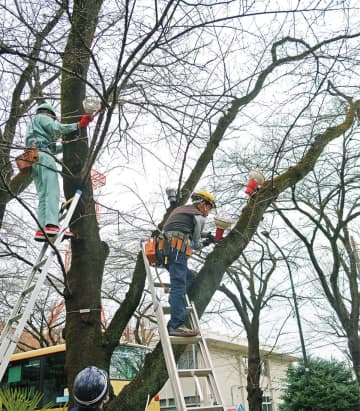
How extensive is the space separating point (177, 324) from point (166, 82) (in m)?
2.48

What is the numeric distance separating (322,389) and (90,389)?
35.6ft

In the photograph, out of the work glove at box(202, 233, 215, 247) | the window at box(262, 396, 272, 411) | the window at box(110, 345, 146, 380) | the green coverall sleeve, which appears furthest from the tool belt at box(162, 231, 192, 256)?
the window at box(262, 396, 272, 411)

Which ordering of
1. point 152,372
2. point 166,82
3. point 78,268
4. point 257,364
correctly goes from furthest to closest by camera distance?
point 257,364 → point 78,268 → point 166,82 → point 152,372

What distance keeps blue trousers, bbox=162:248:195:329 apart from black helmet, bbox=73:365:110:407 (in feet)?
5.13

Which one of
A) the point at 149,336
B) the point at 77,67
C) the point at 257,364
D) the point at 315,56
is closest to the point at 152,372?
the point at 77,67

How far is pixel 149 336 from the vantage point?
2430cm

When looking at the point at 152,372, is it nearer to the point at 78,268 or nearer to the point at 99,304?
the point at 99,304

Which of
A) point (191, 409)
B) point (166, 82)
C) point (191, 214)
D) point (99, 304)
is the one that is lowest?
point (191, 409)

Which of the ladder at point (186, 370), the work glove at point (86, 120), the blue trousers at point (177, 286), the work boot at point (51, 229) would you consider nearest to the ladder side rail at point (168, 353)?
the ladder at point (186, 370)

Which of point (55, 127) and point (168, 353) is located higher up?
point (55, 127)

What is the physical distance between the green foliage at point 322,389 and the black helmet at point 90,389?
10605 millimetres

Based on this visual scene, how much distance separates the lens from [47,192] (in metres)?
5.02

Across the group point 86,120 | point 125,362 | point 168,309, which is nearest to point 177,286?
point 168,309

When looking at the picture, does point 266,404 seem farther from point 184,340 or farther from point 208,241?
point 184,340
